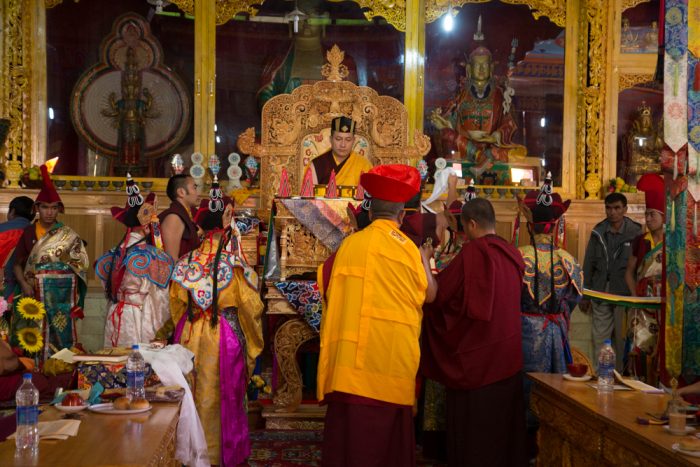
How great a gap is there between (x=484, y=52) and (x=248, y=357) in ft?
20.0

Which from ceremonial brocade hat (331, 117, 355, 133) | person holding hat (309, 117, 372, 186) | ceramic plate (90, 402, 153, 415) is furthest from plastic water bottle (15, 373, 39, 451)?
ceremonial brocade hat (331, 117, 355, 133)

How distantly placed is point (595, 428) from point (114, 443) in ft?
6.68

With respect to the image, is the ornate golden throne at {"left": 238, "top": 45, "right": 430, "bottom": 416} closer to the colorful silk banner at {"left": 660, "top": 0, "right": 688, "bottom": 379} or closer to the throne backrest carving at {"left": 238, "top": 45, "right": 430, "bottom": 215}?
the throne backrest carving at {"left": 238, "top": 45, "right": 430, "bottom": 215}

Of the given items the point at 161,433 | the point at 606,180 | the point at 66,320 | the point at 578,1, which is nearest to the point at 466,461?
the point at 161,433

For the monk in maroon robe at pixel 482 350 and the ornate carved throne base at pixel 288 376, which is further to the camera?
the ornate carved throne base at pixel 288 376

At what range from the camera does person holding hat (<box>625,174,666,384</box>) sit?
5.66m

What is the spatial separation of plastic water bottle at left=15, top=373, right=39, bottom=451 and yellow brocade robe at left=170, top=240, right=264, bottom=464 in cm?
213

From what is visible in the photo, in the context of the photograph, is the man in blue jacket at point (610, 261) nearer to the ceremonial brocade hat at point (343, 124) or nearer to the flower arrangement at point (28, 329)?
the ceremonial brocade hat at point (343, 124)

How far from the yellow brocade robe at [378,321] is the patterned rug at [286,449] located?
127 cm

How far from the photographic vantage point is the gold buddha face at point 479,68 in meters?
10.2

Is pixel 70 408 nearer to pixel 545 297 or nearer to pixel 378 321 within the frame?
pixel 378 321

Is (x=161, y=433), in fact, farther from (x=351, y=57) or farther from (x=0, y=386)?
(x=351, y=57)

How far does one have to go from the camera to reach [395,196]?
175 inches

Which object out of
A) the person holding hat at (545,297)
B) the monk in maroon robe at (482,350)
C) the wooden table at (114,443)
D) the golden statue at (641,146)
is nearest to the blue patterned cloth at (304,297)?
the monk in maroon robe at (482,350)
